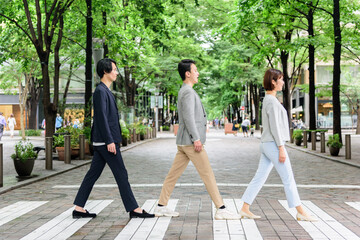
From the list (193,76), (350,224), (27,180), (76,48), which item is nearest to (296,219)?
(350,224)

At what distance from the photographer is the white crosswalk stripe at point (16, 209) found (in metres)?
6.31

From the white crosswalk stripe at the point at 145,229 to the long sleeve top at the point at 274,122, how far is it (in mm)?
1533

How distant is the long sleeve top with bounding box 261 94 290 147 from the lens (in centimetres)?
555

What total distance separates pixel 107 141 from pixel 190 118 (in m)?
0.99

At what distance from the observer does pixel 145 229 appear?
542 cm

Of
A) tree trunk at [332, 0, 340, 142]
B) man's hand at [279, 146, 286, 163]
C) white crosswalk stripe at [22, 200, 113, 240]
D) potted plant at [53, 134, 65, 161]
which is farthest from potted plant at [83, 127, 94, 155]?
man's hand at [279, 146, 286, 163]

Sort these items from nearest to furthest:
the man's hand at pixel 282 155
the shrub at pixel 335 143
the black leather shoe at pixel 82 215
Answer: the man's hand at pixel 282 155
the black leather shoe at pixel 82 215
the shrub at pixel 335 143

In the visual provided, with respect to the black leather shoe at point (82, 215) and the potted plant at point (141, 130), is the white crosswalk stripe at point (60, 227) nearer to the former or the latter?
the black leather shoe at point (82, 215)

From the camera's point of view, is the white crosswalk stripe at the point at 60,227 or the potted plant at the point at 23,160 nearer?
the white crosswalk stripe at the point at 60,227

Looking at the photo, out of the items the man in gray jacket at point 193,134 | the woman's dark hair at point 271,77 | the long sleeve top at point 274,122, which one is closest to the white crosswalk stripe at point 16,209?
the man in gray jacket at point 193,134

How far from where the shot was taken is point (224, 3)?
31.9 metres

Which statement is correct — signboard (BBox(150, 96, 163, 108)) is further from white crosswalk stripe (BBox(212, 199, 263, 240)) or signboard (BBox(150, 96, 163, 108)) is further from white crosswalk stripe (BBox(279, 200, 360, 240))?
white crosswalk stripe (BBox(212, 199, 263, 240))

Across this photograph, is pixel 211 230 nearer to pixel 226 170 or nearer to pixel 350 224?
pixel 350 224

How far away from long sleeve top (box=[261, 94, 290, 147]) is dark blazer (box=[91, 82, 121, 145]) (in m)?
1.74
